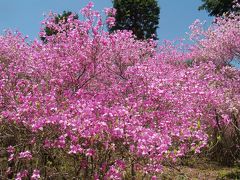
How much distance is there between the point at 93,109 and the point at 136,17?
1132 inches

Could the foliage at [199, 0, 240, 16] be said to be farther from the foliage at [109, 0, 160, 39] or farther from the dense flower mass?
the dense flower mass

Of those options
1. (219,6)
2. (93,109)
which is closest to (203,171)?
(93,109)

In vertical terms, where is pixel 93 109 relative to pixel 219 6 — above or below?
below

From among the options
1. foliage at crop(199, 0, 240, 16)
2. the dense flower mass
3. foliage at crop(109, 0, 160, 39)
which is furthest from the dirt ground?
foliage at crop(109, 0, 160, 39)

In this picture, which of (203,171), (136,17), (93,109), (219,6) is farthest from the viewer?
(136,17)

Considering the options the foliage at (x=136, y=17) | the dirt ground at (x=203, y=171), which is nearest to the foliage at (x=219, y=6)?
the foliage at (x=136, y=17)

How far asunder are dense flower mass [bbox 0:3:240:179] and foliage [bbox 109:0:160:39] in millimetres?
22449

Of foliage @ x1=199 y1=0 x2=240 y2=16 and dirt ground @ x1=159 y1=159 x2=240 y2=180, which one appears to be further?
foliage @ x1=199 y1=0 x2=240 y2=16

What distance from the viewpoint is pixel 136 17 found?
33.7 m

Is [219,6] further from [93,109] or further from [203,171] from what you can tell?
[93,109]

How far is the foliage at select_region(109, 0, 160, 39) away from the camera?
3328 centimetres

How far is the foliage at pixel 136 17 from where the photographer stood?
33281 millimetres

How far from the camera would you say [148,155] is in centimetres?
567

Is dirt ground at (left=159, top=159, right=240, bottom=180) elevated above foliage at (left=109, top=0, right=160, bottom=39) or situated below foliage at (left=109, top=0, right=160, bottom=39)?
below
